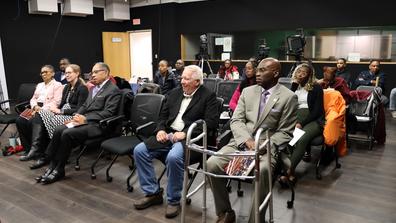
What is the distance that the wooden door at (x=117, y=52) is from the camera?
10.5 m

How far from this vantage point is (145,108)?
342 cm

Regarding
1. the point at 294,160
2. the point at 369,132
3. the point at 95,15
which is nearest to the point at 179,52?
the point at 95,15

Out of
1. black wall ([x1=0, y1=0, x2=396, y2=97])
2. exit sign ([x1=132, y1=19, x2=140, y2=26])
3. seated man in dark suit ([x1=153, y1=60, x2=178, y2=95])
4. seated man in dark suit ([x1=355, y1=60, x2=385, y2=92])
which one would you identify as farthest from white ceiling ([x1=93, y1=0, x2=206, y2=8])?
seated man in dark suit ([x1=355, y1=60, x2=385, y2=92])

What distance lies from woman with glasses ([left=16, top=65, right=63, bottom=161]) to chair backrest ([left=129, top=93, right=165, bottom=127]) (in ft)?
4.25

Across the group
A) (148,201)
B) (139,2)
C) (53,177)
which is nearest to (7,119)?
(53,177)

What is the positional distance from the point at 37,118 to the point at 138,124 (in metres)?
1.42

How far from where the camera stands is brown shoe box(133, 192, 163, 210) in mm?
2744

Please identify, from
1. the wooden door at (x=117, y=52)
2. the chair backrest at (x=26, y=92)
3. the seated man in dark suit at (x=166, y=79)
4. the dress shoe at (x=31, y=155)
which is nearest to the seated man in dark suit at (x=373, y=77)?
the seated man in dark suit at (x=166, y=79)

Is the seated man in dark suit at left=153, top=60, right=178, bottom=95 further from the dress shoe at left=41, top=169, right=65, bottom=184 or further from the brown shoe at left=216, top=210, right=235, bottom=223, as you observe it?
the brown shoe at left=216, top=210, right=235, bottom=223

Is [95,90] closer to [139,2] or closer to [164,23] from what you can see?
[164,23]

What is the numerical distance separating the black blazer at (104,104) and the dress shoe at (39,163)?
2.80 ft

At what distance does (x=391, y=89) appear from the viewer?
289 inches

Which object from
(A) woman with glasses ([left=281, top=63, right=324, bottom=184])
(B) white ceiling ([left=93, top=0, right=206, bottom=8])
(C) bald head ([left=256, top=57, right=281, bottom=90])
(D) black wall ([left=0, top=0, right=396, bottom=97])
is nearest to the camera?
(C) bald head ([left=256, top=57, right=281, bottom=90])

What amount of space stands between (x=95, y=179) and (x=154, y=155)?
1.02 meters
